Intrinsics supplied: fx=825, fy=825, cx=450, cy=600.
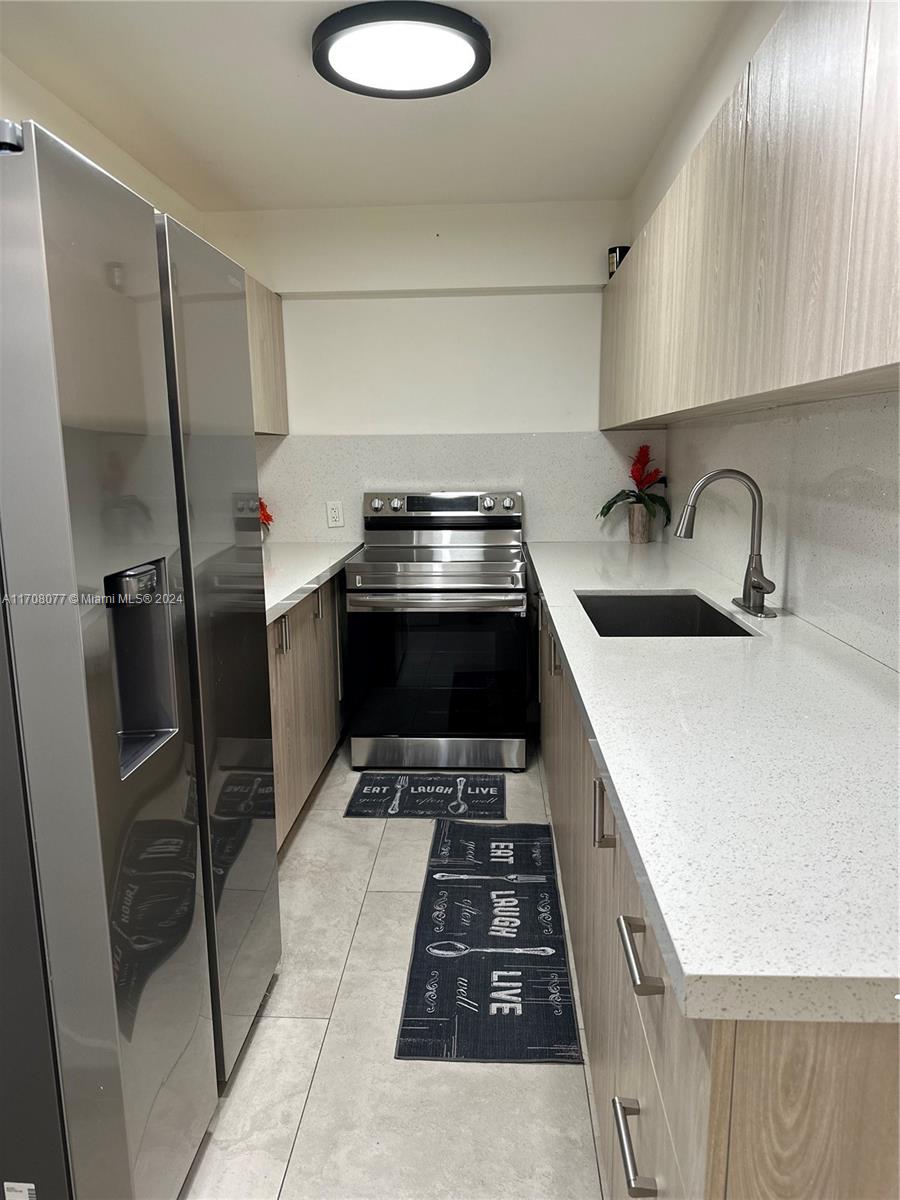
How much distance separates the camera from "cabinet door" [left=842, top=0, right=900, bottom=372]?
96 centimetres

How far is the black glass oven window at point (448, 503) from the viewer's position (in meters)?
3.72

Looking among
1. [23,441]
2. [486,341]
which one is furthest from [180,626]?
[486,341]

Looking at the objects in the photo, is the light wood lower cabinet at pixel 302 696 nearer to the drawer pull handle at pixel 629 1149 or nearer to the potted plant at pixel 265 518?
the potted plant at pixel 265 518

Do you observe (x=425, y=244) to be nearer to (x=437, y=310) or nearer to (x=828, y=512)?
(x=437, y=310)

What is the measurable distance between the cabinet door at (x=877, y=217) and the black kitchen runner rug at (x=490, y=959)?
1.55 m

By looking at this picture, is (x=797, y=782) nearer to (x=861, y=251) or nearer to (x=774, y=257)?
(x=861, y=251)

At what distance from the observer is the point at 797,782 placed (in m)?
1.07

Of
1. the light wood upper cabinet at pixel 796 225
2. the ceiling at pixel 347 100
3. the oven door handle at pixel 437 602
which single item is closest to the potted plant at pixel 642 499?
the oven door handle at pixel 437 602

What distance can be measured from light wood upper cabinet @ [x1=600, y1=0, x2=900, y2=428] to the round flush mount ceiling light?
643 millimetres

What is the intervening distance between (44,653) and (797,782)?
1005 mm

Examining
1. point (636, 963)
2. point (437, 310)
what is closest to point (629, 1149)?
point (636, 963)

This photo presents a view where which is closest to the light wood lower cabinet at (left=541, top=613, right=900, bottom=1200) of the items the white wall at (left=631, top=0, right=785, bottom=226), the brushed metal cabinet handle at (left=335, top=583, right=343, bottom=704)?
the white wall at (left=631, top=0, right=785, bottom=226)

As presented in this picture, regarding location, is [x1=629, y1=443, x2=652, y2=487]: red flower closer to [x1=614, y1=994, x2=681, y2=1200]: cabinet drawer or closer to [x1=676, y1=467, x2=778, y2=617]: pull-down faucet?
[x1=676, y1=467, x2=778, y2=617]: pull-down faucet

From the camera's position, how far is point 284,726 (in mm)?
2609
